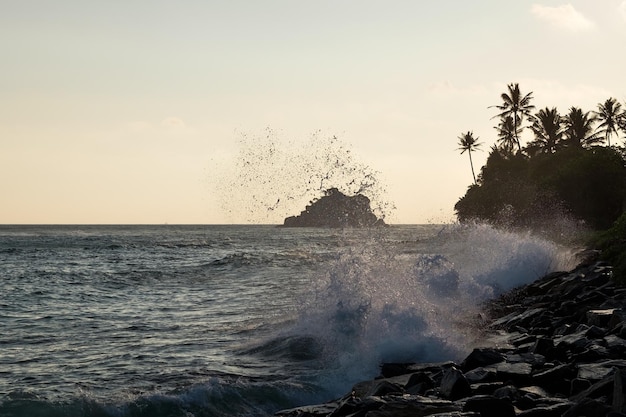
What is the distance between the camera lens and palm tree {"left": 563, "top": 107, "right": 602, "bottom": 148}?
6047cm

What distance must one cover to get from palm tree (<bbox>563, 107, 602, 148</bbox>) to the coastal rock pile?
51.3m

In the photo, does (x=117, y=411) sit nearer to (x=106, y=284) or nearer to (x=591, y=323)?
(x=591, y=323)

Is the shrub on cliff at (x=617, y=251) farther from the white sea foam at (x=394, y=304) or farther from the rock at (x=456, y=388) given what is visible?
the rock at (x=456, y=388)

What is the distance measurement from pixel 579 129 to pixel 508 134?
7.89m

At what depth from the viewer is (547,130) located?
2504 inches

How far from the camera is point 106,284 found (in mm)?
26953

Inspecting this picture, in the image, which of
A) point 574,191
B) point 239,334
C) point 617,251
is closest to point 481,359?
point 239,334

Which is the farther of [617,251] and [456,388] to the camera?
[617,251]

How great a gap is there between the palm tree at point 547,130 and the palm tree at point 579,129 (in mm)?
1102

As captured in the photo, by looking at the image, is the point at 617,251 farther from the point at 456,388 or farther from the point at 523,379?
the point at 456,388

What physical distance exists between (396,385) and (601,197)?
42537 millimetres

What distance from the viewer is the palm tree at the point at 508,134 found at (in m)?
66.2

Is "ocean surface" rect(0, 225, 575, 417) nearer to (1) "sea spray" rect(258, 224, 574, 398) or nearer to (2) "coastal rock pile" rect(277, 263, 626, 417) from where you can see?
(1) "sea spray" rect(258, 224, 574, 398)

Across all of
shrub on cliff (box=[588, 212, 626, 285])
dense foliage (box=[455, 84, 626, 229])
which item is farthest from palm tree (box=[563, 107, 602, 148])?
shrub on cliff (box=[588, 212, 626, 285])
